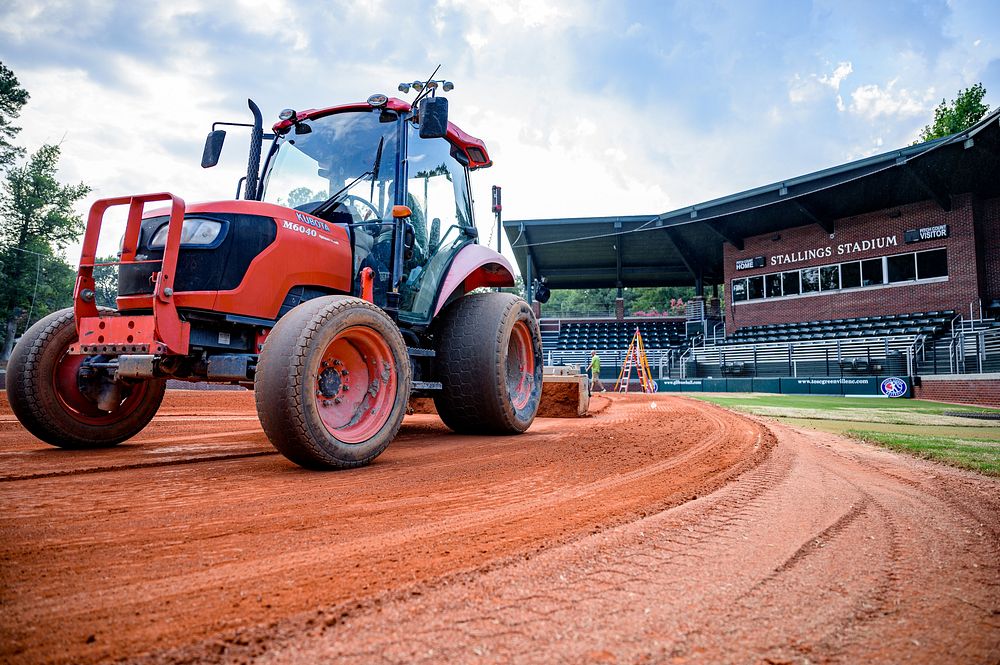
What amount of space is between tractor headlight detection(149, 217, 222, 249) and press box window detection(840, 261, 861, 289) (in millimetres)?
26832

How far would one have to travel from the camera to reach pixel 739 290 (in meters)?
29.1

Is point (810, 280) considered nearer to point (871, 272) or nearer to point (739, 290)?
point (871, 272)

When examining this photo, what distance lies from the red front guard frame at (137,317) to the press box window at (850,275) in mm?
27098

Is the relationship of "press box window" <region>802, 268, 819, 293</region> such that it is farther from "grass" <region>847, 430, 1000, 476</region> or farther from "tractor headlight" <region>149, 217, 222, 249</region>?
"tractor headlight" <region>149, 217, 222, 249</region>

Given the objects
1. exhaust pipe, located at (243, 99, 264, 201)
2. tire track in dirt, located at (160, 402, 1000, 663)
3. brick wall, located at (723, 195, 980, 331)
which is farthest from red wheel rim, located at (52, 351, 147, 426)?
brick wall, located at (723, 195, 980, 331)

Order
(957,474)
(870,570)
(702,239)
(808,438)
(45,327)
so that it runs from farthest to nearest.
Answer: (702,239) → (808,438) → (45,327) → (957,474) → (870,570)

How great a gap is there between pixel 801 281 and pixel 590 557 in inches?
1112

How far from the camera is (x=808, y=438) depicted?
651 centimetres

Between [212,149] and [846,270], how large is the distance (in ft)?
86.5

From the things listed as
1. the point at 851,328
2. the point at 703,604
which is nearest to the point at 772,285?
the point at 851,328

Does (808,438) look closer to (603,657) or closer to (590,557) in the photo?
(590,557)

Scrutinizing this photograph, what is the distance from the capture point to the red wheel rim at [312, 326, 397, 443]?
13.6ft

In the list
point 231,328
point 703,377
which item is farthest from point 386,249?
point 703,377

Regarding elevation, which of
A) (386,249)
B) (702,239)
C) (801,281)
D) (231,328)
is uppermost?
(702,239)
